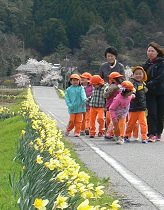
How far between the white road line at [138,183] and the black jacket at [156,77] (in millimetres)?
2615

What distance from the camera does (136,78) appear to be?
8.44 m

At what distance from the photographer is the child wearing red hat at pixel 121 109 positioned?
8.02 meters

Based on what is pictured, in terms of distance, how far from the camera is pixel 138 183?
14.9ft

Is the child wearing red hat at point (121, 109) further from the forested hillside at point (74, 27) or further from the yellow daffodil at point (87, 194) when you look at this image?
the forested hillside at point (74, 27)

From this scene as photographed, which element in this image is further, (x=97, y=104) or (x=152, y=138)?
(x=97, y=104)

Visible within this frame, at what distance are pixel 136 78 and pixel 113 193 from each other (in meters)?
4.64

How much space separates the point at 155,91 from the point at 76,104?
179 centimetres

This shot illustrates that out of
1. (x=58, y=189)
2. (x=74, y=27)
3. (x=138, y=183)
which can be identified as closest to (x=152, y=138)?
(x=138, y=183)

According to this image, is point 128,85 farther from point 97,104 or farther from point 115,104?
point 97,104

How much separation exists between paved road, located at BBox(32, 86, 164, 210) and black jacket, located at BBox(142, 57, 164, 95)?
109cm

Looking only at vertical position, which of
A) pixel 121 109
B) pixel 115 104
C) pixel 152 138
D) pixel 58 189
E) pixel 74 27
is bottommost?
pixel 152 138

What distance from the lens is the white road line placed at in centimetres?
383

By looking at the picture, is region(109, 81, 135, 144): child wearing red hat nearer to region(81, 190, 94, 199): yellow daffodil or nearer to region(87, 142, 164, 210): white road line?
region(87, 142, 164, 210): white road line

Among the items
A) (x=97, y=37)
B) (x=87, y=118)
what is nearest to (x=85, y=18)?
(x=97, y=37)
